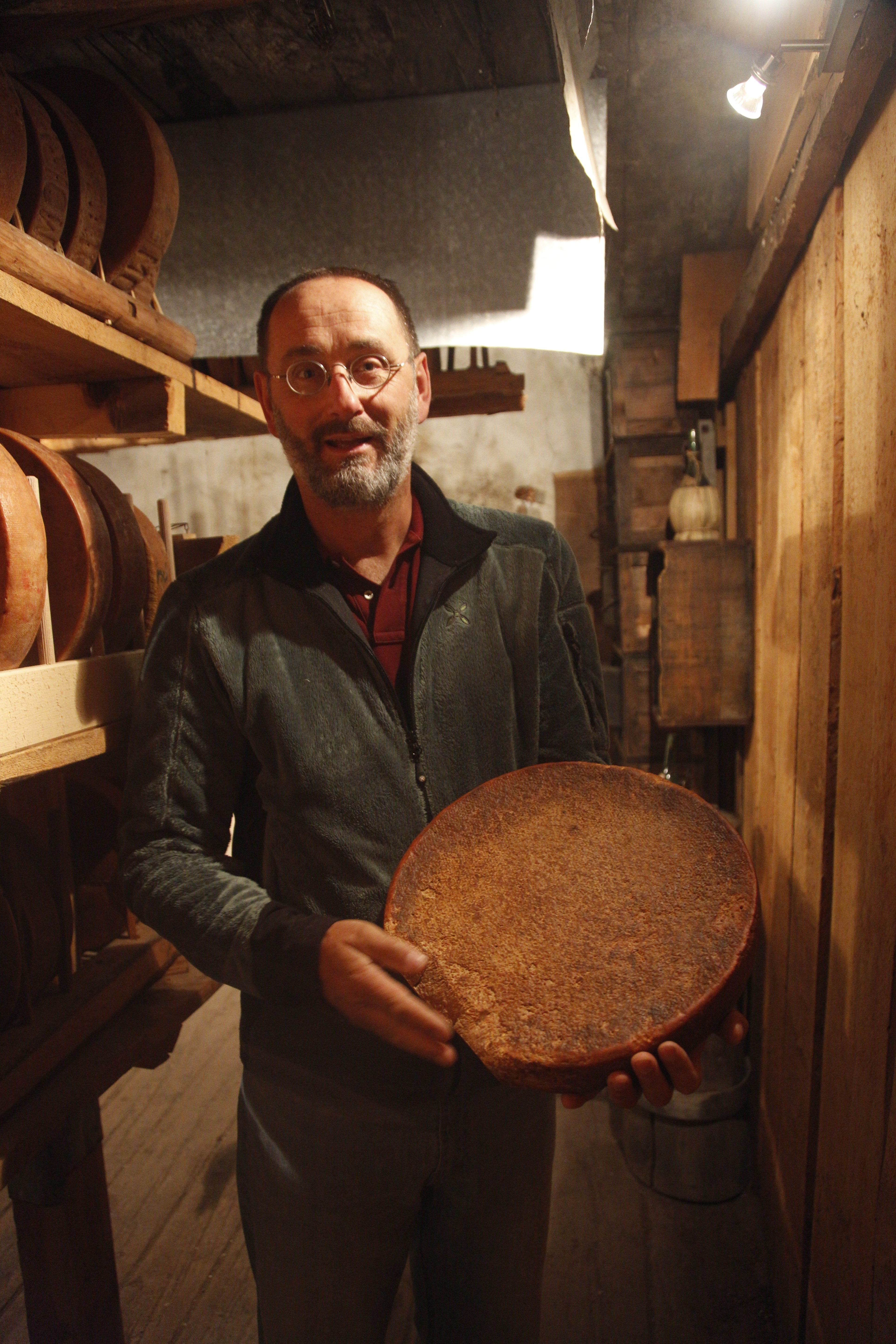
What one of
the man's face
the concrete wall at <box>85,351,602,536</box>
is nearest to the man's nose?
the man's face

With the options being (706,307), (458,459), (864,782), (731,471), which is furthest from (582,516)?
(864,782)

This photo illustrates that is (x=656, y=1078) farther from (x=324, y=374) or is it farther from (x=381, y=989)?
(x=324, y=374)

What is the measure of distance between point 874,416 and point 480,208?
125 cm

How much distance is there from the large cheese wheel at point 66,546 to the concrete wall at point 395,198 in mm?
926

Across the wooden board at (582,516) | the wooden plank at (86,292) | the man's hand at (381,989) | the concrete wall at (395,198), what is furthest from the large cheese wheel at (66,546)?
the wooden board at (582,516)

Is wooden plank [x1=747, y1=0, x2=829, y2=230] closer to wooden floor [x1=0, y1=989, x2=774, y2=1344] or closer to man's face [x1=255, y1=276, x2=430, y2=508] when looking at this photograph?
man's face [x1=255, y1=276, x2=430, y2=508]

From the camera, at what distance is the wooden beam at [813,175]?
1.06m

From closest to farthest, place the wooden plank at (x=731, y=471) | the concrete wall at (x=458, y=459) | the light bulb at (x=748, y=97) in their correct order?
1. the light bulb at (x=748, y=97)
2. the wooden plank at (x=731, y=471)
3. the concrete wall at (x=458, y=459)

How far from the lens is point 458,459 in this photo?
399 centimetres

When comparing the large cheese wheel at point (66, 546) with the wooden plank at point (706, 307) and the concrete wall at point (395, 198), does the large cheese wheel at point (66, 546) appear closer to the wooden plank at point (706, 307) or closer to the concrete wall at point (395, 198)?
the concrete wall at point (395, 198)

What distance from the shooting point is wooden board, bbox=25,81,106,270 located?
129 centimetres

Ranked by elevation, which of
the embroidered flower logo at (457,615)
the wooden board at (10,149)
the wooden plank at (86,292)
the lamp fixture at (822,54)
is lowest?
the embroidered flower logo at (457,615)

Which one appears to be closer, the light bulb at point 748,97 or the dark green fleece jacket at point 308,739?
the dark green fleece jacket at point 308,739

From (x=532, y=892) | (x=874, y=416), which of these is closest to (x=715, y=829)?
(x=532, y=892)
